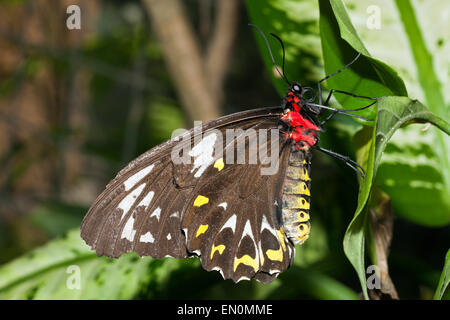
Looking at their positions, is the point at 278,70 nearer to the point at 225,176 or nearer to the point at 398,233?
the point at 225,176

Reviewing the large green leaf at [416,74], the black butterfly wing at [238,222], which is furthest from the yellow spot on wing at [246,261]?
the large green leaf at [416,74]

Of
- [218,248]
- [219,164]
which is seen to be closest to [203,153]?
[219,164]

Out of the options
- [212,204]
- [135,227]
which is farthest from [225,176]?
[135,227]

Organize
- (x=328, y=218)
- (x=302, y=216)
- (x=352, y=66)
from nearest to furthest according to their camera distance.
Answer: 1. (x=352, y=66)
2. (x=302, y=216)
3. (x=328, y=218)

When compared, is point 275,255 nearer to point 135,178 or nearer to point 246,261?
point 246,261

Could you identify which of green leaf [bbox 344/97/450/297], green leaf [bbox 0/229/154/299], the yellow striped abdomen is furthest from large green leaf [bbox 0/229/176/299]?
green leaf [bbox 344/97/450/297]

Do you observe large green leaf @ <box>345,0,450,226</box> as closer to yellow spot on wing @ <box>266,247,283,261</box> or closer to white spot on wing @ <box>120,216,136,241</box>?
yellow spot on wing @ <box>266,247,283,261</box>
